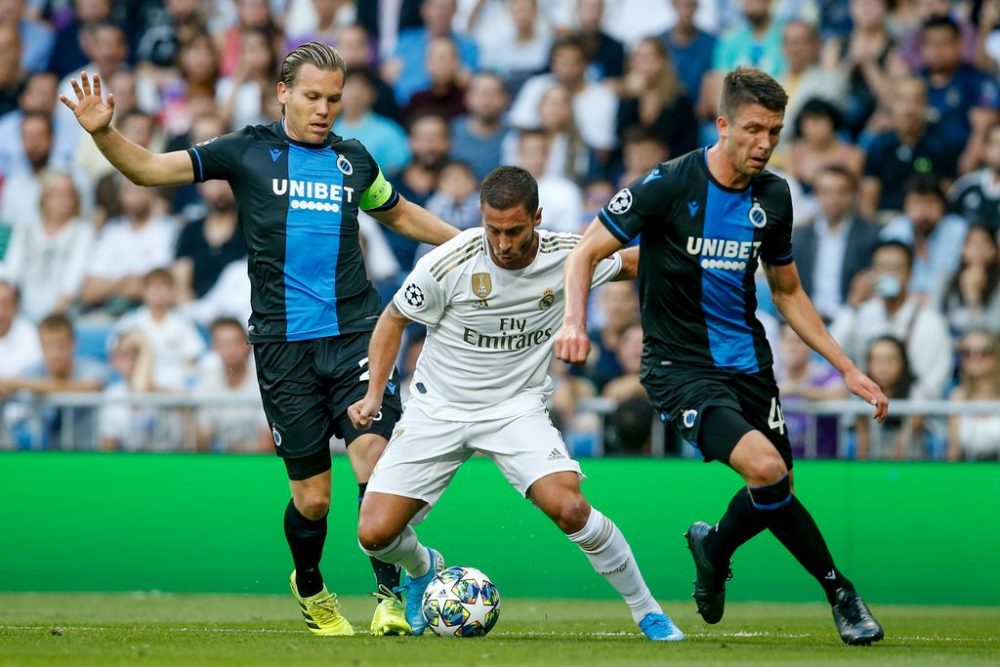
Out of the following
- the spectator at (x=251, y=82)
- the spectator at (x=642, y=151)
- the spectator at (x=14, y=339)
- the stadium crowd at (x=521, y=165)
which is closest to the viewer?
the stadium crowd at (x=521, y=165)

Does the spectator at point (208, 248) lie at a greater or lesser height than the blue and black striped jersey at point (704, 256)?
lesser

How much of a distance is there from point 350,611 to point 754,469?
432 cm

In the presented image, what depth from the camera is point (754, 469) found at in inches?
290

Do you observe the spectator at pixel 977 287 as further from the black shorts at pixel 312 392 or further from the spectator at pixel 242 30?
the spectator at pixel 242 30

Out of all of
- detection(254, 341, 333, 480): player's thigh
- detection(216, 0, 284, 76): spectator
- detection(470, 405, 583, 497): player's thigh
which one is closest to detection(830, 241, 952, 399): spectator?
detection(470, 405, 583, 497): player's thigh

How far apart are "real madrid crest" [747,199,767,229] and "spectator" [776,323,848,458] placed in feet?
15.6

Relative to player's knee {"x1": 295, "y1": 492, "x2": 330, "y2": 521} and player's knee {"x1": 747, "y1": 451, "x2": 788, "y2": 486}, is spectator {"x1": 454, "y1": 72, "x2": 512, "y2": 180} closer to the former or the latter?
player's knee {"x1": 295, "y1": 492, "x2": 330, "y2": 521}

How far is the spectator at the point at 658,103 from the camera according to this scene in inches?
589

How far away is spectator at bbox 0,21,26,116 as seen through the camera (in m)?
17.1

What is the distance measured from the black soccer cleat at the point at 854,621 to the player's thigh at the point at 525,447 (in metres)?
1.38

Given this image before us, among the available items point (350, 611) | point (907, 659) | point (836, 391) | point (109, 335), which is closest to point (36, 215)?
point (109, 335)

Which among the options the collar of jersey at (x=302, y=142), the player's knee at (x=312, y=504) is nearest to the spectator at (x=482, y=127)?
the collar of jersey at (x=302, y=142)

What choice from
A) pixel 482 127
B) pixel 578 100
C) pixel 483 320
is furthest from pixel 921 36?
pixel 483 320

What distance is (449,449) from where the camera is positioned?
789 cm
